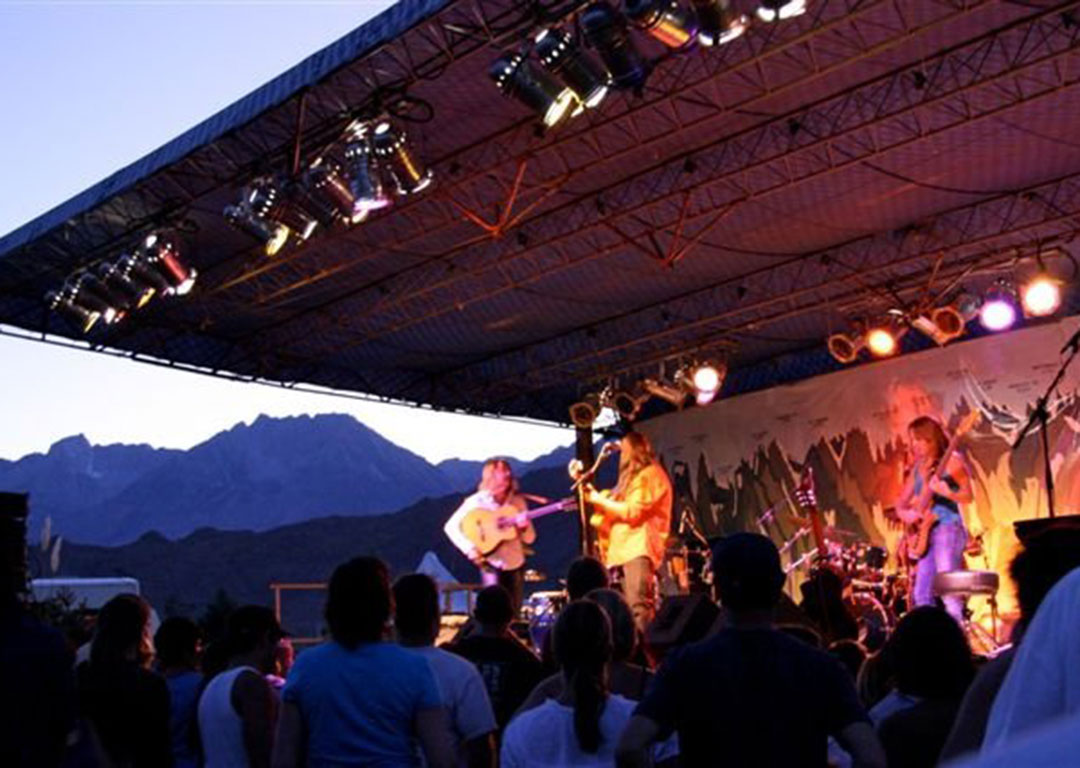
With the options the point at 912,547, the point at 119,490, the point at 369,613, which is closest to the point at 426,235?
the point at 912,547

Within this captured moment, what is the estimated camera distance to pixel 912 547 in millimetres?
13562

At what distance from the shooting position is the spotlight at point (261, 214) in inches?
472

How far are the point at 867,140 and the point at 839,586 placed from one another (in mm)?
7059

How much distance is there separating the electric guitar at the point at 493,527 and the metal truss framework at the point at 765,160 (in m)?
2.80

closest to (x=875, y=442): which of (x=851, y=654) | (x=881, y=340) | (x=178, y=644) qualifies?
(x=881, y=340)

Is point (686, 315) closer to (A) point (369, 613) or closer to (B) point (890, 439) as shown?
(B) point (890, 439)

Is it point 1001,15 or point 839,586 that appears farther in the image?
point 1001,15

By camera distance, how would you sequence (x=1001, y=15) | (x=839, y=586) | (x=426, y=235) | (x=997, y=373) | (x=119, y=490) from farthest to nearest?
(x=119, y=490) < (x=997, y=373) < (x=426, y=235) < (x=1001, y=15) < (x=839, y=586)

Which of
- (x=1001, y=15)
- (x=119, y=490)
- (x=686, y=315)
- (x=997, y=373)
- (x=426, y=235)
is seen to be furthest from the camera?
(x=119, y=490)

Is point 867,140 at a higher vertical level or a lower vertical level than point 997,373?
higher

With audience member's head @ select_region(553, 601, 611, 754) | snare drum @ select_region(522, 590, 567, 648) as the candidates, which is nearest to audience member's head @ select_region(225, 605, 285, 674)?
audience member's head @ select_region(553, 601, 611, 754)

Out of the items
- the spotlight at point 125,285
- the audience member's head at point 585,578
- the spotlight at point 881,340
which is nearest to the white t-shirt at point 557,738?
the audience member's head at point 585,578

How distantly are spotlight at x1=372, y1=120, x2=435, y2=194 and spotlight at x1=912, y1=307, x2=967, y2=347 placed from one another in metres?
7.20

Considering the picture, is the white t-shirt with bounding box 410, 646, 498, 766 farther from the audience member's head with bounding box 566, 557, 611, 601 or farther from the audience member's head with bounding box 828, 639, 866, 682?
the audience member's head with bounding box 828, 639, 866, 682
